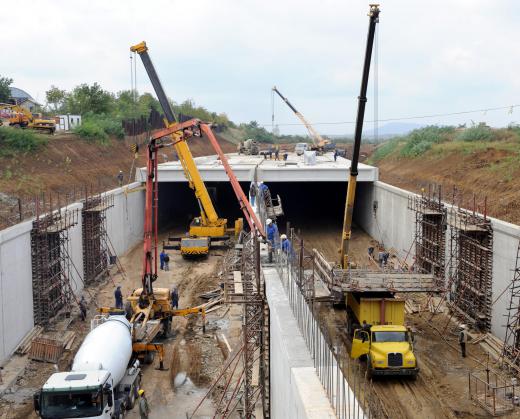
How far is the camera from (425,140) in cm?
6100


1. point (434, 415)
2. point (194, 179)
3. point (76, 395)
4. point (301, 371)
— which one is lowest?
point (434, 415)

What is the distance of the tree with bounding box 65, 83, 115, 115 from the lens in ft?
228

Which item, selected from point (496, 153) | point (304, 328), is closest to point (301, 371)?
point (304, 328)

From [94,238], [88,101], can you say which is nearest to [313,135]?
[88,101]

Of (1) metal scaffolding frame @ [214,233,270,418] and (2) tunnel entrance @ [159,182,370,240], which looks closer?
(1) metal scaffolding frame @ [214,233,270,418]

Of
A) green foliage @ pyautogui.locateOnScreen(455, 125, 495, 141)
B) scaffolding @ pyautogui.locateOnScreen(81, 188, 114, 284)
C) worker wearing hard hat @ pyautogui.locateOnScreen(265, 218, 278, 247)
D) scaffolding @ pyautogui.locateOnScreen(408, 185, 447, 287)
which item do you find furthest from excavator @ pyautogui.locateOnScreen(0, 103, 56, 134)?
green foliage @ pyautogui.locateOnScreen(455, 125, 495, 141)

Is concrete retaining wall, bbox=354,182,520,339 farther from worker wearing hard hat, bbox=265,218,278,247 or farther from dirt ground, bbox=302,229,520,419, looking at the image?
worker wearing hard hat, bbox=265,218,278,247

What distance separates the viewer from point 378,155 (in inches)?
3014

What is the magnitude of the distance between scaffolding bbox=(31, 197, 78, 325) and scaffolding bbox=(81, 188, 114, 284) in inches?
142

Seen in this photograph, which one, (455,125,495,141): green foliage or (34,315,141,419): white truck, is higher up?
(455,125,495,141): green foliage

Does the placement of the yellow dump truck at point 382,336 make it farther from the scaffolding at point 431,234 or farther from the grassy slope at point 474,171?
the grassy slope at point 474,171

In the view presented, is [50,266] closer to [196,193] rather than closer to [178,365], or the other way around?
[178,365]

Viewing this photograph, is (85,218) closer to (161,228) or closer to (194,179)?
(194,179)

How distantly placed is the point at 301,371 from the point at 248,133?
13795 cm
